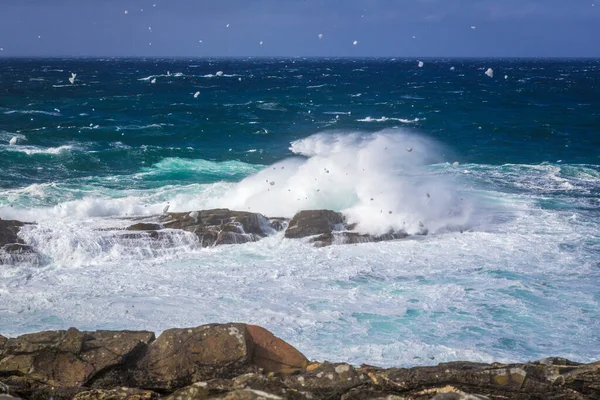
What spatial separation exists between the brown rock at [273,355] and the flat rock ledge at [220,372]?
1 centimetres

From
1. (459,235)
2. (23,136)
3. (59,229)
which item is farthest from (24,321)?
(23,136)

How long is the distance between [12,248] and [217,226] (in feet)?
16.0

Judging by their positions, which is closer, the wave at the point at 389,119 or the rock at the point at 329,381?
the rock at the point at 329,381

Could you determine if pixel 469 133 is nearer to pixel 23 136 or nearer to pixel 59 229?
pixel 23 136

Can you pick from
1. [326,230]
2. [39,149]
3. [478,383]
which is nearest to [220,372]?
[478,383]

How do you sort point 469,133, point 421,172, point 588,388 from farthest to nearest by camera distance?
point 469,133 → point 421,172 → point 588,388

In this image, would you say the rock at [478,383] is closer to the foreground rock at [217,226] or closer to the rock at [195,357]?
the rock at [195,357]

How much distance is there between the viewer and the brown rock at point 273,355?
723cm

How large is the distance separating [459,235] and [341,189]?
4.62 metres

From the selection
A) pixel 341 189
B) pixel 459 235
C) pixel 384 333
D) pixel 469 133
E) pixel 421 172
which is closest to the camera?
pixel 384 333

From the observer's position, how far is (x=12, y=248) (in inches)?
592

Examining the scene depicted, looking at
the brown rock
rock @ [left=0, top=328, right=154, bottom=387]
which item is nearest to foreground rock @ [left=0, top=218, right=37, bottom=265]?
rock @ [left=0, top=328, right=154, bottom=387]

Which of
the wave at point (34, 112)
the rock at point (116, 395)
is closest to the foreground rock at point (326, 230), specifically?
the rock at point (116, 395)

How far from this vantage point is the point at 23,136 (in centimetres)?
3500
